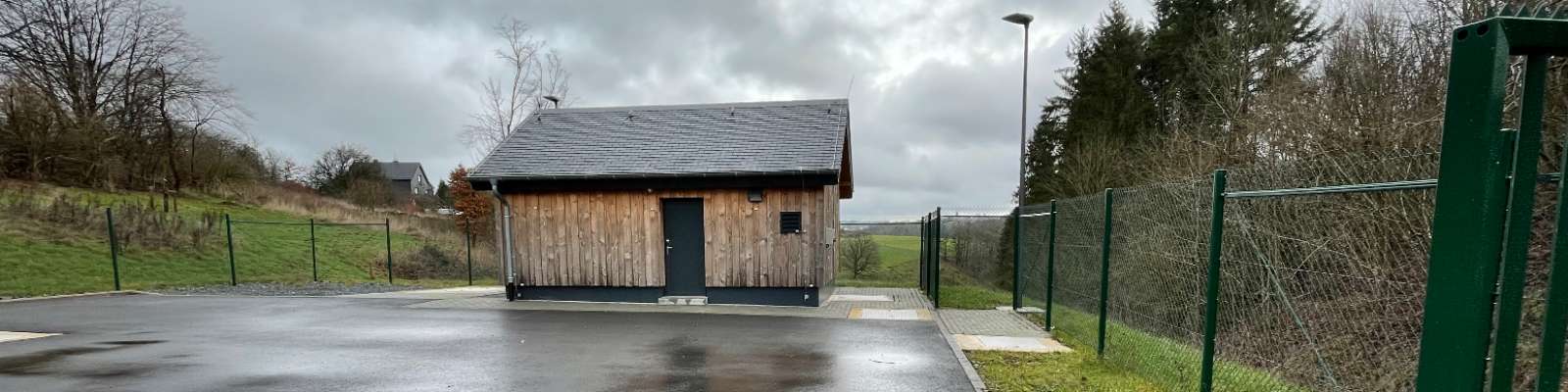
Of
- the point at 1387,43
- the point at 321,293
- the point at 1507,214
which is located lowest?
the point at 321,293

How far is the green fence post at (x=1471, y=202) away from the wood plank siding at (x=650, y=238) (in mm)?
8233

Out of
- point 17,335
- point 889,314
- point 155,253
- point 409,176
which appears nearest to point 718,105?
point 889,314

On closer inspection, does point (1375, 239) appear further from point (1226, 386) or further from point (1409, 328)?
point (1226, 386)

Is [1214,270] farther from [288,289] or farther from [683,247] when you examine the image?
[288,289]

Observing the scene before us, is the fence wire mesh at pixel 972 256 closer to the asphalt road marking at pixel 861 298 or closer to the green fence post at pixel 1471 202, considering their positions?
the asphalt road marking at pixel 861 298

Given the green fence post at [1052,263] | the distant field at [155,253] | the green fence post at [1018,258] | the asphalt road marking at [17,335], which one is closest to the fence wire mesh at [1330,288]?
the green fence post at [1052,263]

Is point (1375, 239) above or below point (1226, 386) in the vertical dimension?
above

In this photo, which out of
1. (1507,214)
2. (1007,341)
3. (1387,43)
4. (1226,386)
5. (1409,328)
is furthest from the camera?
(1387,43)

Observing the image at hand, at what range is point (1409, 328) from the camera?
3.11 m

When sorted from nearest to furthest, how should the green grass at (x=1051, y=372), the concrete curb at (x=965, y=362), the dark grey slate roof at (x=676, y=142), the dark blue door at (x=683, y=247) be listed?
the green grass at (x=1051, y=372) → the concrete curb at (x=965, y=362) → the dark grey slate roof at (x=676, y=142) → the dark blue door at (x=683, y=247)

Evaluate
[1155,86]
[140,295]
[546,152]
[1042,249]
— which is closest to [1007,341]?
[1042,249]

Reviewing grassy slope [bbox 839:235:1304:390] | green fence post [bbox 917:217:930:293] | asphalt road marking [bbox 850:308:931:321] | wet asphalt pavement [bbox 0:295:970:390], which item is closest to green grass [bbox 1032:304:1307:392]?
grassy slope [bbox 839:235:1304:390]

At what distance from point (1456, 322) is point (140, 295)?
52.5ft

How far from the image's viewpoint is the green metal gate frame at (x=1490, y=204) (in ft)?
4.75
